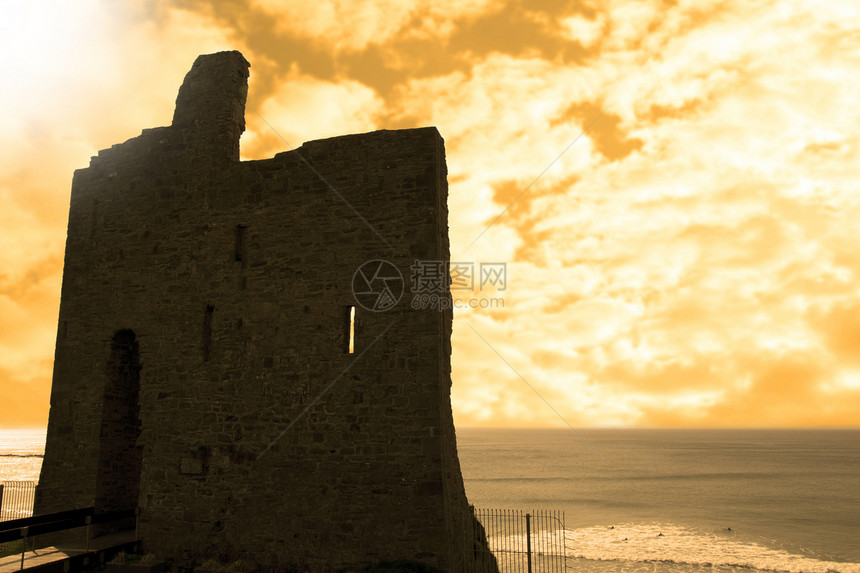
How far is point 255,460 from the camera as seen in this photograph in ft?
34.3

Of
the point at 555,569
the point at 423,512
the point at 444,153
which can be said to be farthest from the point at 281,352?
the point at 555,569

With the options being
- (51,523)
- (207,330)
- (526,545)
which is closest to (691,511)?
(526,545)

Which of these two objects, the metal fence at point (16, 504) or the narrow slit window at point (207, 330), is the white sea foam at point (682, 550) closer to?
the narrow slit window at point (207, 330)

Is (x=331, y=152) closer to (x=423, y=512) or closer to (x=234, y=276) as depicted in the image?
(x=234, y=276)

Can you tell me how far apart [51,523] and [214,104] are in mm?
8565

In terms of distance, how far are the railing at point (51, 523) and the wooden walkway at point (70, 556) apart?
→ 157mm

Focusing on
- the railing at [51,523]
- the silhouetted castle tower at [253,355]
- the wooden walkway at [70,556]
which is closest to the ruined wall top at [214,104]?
the silhouetted castle tower at [253,355]

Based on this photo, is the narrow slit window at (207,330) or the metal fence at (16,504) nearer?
the narrow slit window at (207,330)

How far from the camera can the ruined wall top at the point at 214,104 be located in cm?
1216

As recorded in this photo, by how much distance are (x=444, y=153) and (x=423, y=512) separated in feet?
21.5

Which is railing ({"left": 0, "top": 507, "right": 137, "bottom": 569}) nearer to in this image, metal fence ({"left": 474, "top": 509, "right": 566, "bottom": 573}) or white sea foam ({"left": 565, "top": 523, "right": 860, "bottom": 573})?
metal fence ({"left": 474, "top": 509, "right": 566, "bottom": 573})

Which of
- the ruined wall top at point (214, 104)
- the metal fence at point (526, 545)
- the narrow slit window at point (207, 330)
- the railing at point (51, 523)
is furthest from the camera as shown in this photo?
the metal fence at point (526, 545)

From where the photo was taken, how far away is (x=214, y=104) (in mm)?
12297

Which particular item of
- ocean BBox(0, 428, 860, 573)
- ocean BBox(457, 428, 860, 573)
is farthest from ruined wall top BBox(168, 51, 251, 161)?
ocean BBox(0, 428, 860, 573)
